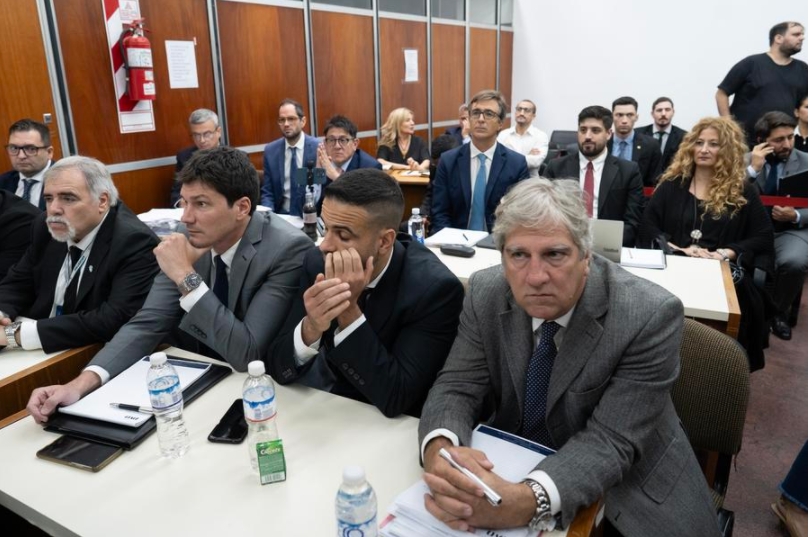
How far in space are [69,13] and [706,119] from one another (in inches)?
158

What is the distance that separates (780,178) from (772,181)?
6 cm

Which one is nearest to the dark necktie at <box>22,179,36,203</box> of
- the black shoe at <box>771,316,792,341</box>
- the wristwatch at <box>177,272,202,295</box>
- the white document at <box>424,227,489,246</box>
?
the wristwatch at <box>177,272,202,295</box>

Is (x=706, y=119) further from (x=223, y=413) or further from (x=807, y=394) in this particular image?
(x=223, y=413)

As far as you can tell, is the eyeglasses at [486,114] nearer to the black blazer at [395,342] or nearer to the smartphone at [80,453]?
the black blazer at [395,342]

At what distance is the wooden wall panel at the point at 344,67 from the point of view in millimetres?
5699

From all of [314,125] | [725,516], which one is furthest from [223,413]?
[314,125]

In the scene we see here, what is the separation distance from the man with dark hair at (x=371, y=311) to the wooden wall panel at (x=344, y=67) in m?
4.33

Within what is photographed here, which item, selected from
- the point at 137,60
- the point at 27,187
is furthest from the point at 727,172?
the point at 27,187

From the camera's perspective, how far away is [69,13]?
3719 millimetres

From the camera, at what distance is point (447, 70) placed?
7.65 m

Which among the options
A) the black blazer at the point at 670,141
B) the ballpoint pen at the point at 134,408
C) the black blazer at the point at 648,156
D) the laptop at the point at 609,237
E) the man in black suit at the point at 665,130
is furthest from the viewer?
the man in black suit at the point at 665,130

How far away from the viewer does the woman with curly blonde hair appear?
601 cm

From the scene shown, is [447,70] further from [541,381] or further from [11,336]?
[541,381]

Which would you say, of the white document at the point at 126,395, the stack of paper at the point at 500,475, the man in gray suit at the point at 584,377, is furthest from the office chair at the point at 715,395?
the white document at the point at 126,395
